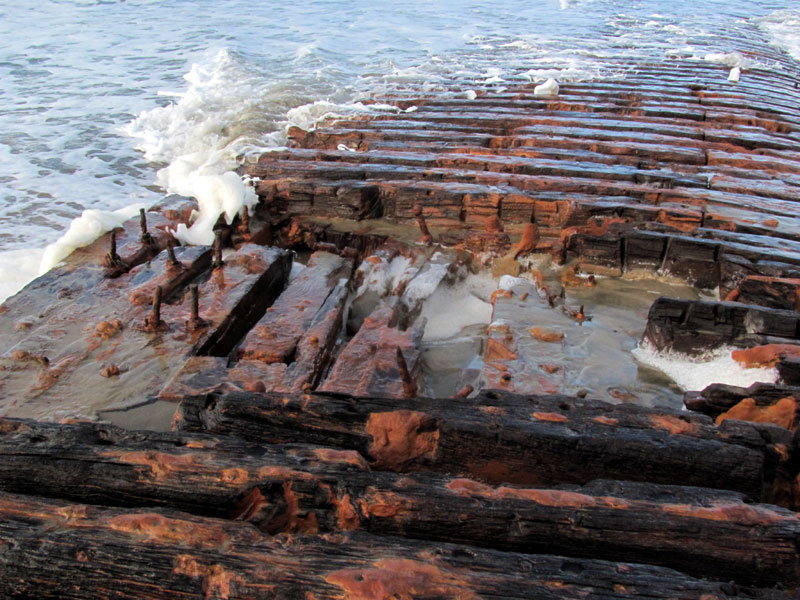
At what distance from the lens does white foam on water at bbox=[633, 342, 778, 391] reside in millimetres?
3088

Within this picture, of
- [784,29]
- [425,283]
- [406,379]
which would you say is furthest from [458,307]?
[784,29]

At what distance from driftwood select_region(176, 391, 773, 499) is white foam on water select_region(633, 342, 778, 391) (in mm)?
823

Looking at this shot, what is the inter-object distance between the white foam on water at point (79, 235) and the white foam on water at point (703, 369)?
3.82 m

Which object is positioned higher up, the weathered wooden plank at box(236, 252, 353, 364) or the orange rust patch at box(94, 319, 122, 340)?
the weathered wooden plank at box(236, 252, 353, 364)

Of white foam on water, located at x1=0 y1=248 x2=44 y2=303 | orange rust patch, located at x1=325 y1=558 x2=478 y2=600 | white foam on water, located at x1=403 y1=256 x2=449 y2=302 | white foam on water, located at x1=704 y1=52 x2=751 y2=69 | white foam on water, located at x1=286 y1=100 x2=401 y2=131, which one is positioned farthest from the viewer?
white foam on water, located at x1=704 y1=52 x2=751 y2=69

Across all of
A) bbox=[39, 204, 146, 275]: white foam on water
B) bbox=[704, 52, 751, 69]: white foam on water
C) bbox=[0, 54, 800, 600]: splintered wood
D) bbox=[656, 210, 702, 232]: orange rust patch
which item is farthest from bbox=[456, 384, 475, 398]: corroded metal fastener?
bbox=[704, 52, 751, 69]: white foam on water

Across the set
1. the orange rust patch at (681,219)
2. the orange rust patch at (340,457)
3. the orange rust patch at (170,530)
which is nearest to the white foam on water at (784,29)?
the orange rust patch at (681,219)

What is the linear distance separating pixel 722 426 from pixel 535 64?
11.0 m

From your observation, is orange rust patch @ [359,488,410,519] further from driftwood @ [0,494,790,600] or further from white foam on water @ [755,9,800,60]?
white foam on water @ [755,9,800,60]

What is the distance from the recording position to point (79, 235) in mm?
4453

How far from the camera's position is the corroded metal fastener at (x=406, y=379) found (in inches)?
117

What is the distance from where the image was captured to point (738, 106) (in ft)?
29.0

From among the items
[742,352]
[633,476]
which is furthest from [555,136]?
[633,476]

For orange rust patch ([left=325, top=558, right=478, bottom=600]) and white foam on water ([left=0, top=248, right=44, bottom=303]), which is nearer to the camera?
orange rust patch ([left=325, top=558, right=478, bottom=600])
